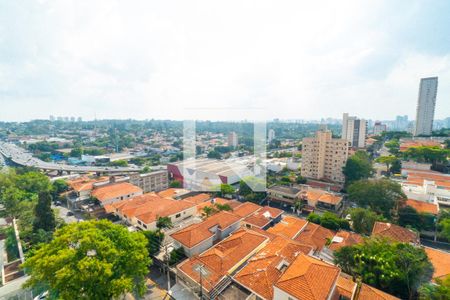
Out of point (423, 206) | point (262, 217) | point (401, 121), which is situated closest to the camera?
point (262, 217)

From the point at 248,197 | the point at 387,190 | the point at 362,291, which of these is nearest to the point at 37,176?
the point at 248,197

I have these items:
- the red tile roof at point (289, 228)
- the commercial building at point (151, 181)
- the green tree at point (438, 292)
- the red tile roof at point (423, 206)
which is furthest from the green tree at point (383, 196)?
the commercial building at point (151, 181)

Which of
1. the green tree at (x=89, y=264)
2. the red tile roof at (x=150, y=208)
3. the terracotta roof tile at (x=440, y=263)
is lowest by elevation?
the terracotta roof tile at (x=440, y=263)

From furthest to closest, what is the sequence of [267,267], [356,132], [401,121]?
[401,121] → [356,132] → [267,267]

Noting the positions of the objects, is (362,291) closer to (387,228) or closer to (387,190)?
(387,228)

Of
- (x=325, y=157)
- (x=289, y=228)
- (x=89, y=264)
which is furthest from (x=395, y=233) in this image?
(x=325, y=157)

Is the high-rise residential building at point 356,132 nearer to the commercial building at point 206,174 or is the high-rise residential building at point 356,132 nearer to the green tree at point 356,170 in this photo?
the green tree at point 356,170

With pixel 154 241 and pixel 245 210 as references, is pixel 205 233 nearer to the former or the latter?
pixel 154 241
